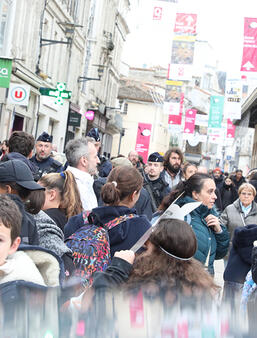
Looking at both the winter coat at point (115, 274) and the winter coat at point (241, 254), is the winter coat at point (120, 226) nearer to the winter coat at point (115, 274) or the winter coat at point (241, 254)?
the winter coat at point (241, 254)

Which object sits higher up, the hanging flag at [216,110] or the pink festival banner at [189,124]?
the hanging flag at [216,110]

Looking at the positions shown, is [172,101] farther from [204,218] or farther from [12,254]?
[12,254]

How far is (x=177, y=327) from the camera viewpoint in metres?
1.62

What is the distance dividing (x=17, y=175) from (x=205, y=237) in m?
1.87

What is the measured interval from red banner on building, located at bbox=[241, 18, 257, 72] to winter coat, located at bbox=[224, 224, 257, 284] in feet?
51.9

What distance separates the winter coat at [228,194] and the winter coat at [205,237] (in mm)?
10808

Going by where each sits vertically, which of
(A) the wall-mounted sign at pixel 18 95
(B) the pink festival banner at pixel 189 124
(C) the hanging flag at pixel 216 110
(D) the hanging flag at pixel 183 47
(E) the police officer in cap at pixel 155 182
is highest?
(D) the hanging flag at pixel 183 47

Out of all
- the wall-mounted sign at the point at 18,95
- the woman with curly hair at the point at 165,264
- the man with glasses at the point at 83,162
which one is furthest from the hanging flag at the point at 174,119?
the woman with curly hair at the point at 165,264

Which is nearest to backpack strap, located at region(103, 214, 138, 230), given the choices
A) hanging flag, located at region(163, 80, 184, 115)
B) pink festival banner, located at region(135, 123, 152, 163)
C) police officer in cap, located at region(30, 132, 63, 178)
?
police officer in cap, located at region(30, 132, 63, 178)

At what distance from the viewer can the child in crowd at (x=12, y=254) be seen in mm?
2410

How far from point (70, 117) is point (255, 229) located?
27.9m

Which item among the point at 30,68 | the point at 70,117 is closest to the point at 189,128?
the point at 70,117

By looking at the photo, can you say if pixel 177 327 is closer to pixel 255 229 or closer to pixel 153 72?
pixel 255 229

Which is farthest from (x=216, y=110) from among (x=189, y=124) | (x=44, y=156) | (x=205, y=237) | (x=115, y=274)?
(x=115, y=274)
